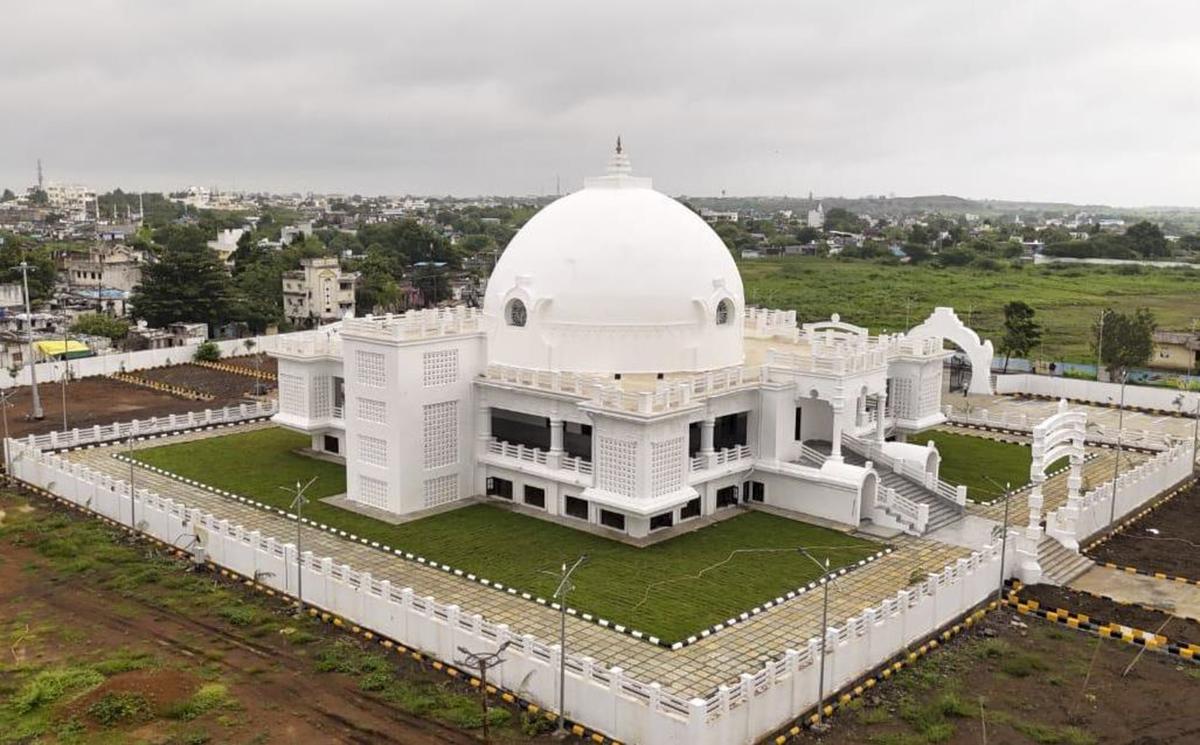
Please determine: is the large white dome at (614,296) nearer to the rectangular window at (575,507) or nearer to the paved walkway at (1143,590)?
the rectangular window at (575,507)

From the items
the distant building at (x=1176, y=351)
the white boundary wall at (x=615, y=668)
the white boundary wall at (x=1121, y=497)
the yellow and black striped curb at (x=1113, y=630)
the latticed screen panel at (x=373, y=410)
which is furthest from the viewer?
the distant building at (x=1176, y=351)

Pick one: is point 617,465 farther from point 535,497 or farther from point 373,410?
point 373,410

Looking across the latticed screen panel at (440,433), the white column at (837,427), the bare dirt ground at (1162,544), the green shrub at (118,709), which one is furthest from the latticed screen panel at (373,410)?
the bare dirt ground at (1162,544)

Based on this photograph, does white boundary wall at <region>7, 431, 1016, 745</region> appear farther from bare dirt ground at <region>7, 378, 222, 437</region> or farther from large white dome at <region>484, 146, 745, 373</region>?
bare dirt ground at <region>7, 378, 222, 437</region>

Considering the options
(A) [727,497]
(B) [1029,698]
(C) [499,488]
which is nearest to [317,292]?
(C) [499,488]

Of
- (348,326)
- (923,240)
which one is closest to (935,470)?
(348,326)
